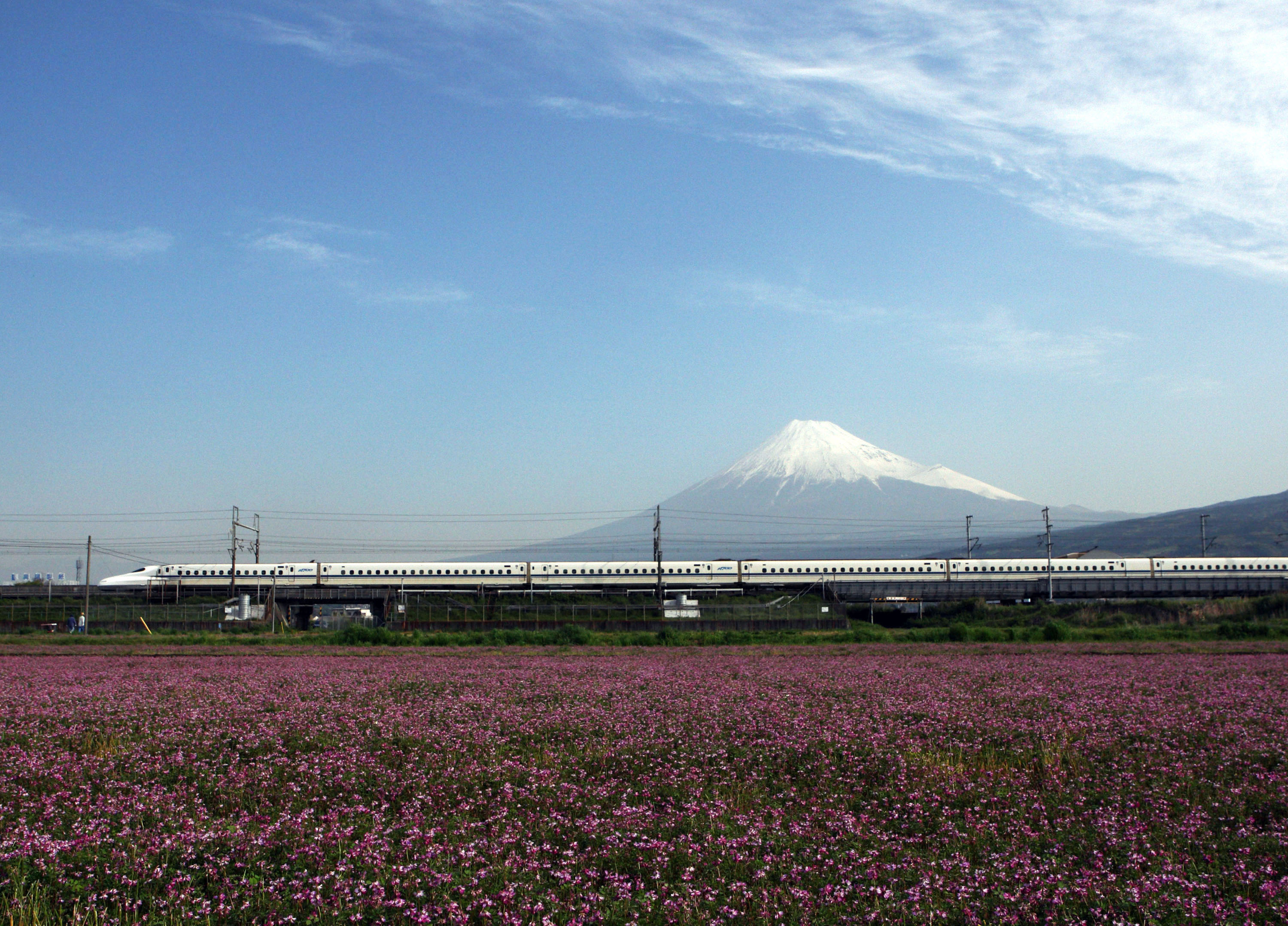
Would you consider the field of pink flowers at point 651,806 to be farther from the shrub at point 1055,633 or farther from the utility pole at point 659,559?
the utility pole at point 659,559

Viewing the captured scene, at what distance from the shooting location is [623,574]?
89062 millimetres

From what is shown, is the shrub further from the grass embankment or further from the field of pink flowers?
the field of pink flowers

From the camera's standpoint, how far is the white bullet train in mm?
87875

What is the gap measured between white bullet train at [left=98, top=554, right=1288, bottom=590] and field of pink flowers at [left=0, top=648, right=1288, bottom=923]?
228 ft

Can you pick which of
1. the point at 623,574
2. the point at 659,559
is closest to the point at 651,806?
the point at 659,559

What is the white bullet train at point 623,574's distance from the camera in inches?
3460

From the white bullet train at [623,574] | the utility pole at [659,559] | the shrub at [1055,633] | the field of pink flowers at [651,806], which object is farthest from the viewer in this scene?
the white bullet train at [623,574]

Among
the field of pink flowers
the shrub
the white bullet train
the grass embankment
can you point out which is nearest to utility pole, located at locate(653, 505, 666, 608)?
the white bullet train

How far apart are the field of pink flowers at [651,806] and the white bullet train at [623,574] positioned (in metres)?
69.5

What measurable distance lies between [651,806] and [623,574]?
79.6 metres

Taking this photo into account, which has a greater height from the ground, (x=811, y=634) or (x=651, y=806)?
(x=651, y=806)

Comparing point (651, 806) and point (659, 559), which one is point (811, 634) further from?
point (651, 806)

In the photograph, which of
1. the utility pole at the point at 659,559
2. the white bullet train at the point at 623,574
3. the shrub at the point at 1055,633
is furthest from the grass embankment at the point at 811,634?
the white bullet train at the point at 623,574

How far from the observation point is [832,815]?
374 inches
